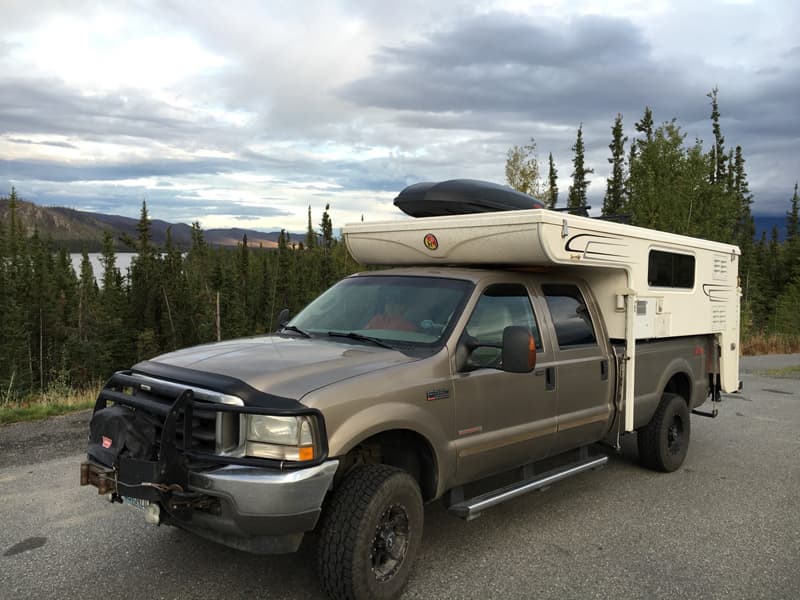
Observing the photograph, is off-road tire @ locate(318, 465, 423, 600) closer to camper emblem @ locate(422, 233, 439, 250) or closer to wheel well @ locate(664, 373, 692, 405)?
camper emblem @ locate(422, 233, 439, 250)

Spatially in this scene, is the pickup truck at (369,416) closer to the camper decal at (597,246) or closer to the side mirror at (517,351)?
the side mirror at (517,351)

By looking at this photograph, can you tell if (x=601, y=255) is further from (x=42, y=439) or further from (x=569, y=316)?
(x=42, y=439)

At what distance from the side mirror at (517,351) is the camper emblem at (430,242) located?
149 centimetres

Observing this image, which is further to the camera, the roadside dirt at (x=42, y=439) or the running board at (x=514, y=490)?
the roadside dirt at (x=42, y=439)

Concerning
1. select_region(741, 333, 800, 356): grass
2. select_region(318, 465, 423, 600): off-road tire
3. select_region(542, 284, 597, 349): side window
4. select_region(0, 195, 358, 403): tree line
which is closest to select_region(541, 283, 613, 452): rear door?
select_region(542, 284, 597, 349): side window

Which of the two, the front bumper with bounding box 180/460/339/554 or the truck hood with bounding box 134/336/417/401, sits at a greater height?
the truck hood with bounding box 134/336/417/401

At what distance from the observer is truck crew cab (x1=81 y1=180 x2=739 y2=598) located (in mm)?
3402

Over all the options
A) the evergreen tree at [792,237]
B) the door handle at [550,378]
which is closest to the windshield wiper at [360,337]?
the door handle at [550,378]

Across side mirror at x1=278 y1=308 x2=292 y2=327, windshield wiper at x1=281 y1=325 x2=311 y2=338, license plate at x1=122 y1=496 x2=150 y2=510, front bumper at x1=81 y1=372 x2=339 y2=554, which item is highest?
side mirror at x1=278 y1=308 x2=292 y2=327

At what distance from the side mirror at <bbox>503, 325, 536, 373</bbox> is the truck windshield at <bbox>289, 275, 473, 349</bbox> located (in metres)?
0.47

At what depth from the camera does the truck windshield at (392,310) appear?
4.58 metres

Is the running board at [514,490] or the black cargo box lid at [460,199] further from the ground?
the black cargo box lid at [460,199]

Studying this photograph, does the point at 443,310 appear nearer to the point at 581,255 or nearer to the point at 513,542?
the point at 581,255

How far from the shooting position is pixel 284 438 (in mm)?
3389
